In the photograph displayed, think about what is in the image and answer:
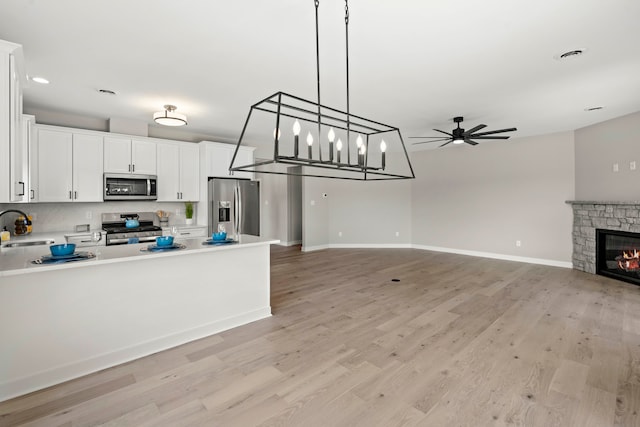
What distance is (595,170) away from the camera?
4.99m

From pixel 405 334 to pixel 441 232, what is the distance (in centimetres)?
500

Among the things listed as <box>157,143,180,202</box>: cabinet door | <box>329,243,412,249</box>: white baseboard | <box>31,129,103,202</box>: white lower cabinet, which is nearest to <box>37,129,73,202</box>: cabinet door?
<box>31,129,103,202</box>: white lower cabinet

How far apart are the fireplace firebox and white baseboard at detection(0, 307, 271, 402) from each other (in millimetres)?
5673

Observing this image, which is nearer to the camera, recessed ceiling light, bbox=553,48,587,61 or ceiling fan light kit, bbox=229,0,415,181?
recessed ceiling light, bbox=553,48,587,61

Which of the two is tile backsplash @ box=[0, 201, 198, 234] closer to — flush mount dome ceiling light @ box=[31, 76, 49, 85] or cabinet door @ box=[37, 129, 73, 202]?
cabinet door @ box=[37, 129, 73, 202]

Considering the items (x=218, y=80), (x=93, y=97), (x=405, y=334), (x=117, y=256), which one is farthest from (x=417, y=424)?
(x=93, y=97)

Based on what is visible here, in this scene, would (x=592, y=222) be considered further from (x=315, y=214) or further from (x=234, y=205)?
(x=234, y=205)

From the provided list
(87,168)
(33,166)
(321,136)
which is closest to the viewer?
(33,166)

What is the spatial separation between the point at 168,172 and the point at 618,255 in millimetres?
7503

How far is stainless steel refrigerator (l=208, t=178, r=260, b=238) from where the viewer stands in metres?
5.32

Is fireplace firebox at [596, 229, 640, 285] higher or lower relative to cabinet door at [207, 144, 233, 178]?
lower

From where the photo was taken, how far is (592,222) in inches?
197

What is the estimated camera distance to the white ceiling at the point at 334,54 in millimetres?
2092

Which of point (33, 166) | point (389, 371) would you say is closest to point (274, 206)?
point (33, 166)
